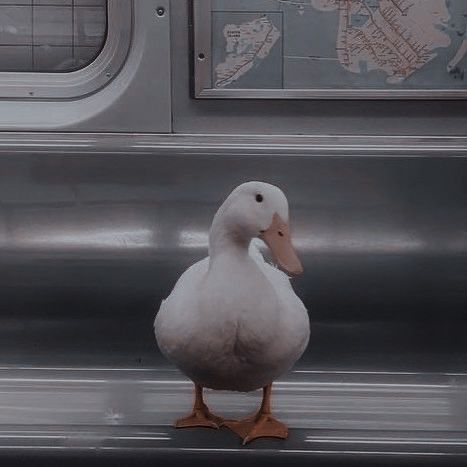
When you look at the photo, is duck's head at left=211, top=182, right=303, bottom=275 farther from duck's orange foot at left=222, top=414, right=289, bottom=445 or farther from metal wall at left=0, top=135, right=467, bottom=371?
metal wall at left=0, top=135, right=467, bottom=371

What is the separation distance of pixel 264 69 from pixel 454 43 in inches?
14.8

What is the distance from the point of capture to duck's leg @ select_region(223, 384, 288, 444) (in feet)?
4.29

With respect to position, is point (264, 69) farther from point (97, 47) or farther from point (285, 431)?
A: point (285, 431)

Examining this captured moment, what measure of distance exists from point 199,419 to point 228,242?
31 centimetres

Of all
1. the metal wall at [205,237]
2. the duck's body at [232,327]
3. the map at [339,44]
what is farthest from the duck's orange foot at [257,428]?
the map at [339,44]

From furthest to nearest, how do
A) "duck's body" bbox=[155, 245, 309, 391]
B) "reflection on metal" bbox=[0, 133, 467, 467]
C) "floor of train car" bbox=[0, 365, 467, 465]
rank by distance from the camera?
1. "reflection on metal" bbox=[0, 133, 467, 467]
2. "floor of train car" bbox=[0, 365, 467, 465]
3. "duck's body" bbox=[155, 245, 309, 391]

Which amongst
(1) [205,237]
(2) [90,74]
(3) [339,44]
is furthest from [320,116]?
(2) [90,74]

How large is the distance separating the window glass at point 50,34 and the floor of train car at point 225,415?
60 centimetres

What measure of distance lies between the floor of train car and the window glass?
60cm

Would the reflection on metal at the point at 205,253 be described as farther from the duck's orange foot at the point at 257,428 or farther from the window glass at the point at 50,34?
the duck's orange foot at the point at 257,428

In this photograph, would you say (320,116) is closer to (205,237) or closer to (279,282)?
(205,237)

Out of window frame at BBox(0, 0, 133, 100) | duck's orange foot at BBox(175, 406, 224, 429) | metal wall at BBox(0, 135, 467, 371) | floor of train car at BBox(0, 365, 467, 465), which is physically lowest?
floor of train car at BBox(0, 365, 467, 465)

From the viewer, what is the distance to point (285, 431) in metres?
1.33

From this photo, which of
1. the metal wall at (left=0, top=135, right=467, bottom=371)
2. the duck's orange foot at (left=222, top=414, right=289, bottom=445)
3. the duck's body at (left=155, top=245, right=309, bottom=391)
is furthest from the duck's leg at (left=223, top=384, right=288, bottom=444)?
the metal wall at (left=0, top=135, right=467, bottom=371)
